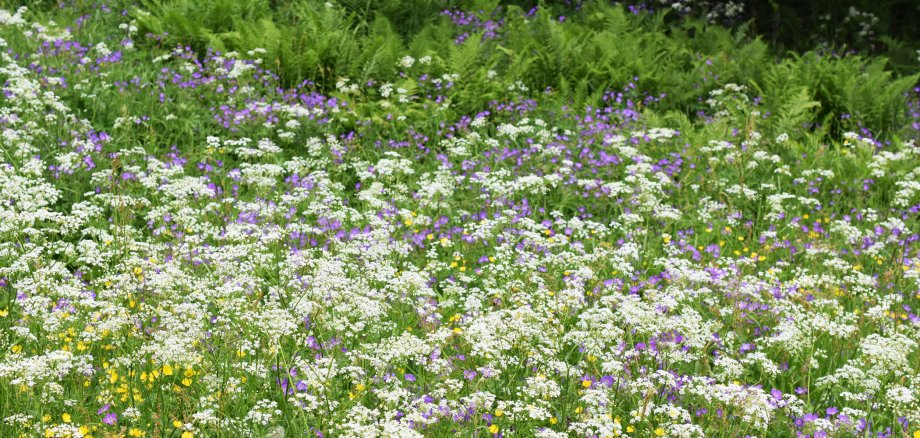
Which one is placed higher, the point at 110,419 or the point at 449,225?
the point at 449,225

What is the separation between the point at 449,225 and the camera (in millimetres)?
6641

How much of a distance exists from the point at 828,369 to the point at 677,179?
10.3ft

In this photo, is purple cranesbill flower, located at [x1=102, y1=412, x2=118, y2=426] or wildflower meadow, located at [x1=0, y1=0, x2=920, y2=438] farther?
wildflower meadow, located at [x1=0, y1=0, x2=920, y2=438]

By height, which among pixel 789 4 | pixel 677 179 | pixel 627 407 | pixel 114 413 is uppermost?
pixel 789 4

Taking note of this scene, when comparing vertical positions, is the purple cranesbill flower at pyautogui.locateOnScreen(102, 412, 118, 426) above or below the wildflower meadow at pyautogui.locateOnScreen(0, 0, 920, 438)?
below

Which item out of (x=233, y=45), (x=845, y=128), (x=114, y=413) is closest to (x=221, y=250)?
(x=114, y=413)

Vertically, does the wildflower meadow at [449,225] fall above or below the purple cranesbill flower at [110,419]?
above

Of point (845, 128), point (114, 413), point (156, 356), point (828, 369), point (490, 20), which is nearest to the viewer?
point (156, 356)

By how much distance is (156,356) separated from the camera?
12.5 ft

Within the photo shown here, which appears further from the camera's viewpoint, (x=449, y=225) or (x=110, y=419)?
(x=449, y=225)

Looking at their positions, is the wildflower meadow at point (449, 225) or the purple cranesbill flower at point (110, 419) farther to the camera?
the wildflower meadow at point (449, 225)

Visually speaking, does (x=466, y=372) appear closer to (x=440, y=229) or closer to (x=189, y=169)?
(x=440, y=229)

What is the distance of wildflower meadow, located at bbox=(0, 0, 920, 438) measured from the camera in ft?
13.4

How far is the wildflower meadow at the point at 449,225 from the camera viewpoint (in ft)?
13.4
